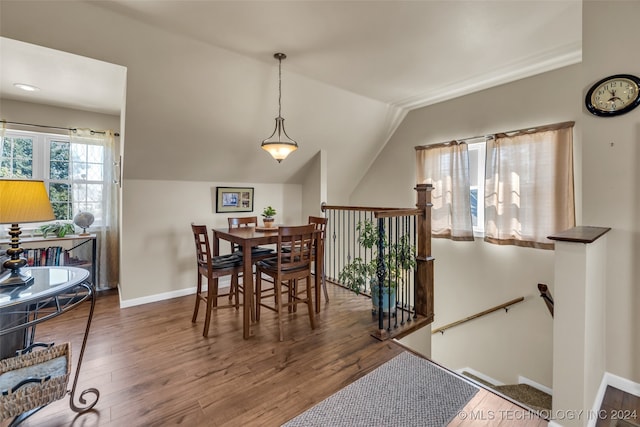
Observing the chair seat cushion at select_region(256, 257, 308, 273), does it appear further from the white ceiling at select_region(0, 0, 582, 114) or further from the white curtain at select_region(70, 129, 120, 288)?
the white curtain at select_region(70, 129, 120, 288)

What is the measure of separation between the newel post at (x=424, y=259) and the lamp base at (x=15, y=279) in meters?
3.01

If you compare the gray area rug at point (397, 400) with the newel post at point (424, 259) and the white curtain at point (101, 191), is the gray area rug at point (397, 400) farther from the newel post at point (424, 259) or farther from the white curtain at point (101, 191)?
the white curtain at point (101, 191)

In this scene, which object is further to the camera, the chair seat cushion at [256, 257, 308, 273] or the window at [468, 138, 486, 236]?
the window at [468, 138, 486, 236]

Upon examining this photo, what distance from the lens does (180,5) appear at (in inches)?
84.6

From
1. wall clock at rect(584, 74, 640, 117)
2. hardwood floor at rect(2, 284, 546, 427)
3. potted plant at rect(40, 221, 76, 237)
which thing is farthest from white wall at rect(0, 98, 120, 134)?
wall clock at rect(584, 74, 640, 117)

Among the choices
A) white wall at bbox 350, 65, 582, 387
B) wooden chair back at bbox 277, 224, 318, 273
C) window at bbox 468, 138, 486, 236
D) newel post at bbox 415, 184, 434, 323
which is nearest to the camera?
wooden chair back at bbox 277, 224, 318, 273

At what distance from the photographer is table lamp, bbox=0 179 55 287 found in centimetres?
155

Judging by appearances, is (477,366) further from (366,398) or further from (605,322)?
(366,398)

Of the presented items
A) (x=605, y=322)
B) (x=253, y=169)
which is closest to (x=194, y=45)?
(x=253, y=169)

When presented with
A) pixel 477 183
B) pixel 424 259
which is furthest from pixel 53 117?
pixel 477 183

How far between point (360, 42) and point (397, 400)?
2.85 metres

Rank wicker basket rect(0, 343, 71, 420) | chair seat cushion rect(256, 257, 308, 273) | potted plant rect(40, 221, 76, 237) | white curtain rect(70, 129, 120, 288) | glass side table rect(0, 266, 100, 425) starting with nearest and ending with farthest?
wicker basket rect(0, 343, 71, 420) < glass side table rect(0, 266, 100, 425) < chair seat cushion rect(256, 257, 308, 273) < potted plant rect(40, 221, 76, 237) < white curtain rect(70, 129, 120, 288)

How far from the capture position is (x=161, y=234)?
3748 mm

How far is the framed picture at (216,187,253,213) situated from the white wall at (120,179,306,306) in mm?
85
